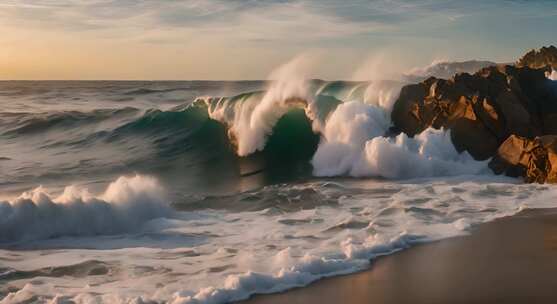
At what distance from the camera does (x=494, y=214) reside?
9.11m

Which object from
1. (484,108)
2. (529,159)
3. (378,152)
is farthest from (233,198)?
(484,108)

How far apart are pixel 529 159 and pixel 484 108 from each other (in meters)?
2.14

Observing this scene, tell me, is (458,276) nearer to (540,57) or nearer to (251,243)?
(251,243)

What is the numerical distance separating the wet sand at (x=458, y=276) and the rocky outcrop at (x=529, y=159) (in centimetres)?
374

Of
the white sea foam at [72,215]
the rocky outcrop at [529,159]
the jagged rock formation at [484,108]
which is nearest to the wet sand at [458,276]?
the white sea foam at [72,215]

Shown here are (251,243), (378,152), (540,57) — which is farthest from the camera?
(540,57)

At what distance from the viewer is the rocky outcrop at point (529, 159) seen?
1134 centimetres

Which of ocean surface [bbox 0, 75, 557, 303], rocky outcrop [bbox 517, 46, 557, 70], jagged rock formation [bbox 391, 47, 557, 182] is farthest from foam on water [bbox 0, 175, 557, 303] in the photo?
rocky outcrop [bbox 517, 46, 557, 70]

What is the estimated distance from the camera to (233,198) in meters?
11.4

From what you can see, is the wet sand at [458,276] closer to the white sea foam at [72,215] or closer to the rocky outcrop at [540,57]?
the white sea foam at [72,215]

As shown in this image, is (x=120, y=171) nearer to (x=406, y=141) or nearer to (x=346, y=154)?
(x=346, y=154)

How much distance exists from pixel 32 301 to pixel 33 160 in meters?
12.6

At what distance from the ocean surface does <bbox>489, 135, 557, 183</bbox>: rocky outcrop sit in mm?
260

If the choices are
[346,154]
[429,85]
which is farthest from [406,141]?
[429,85]
